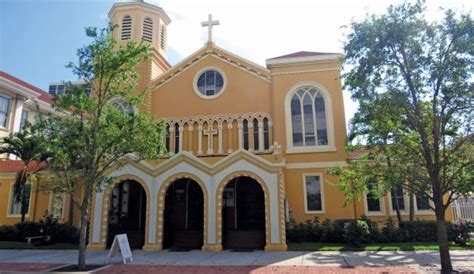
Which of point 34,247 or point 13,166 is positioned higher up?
point 13,166

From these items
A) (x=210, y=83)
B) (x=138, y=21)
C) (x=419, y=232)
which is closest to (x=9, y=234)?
(x=210, y=83)

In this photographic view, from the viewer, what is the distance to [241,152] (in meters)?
16.8

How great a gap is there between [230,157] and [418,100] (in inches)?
341

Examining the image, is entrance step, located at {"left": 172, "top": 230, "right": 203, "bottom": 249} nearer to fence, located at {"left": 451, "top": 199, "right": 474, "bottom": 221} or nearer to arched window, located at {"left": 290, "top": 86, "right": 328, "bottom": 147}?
arched window, located at {"left": 290, "top": 86, "right": 328, "bottom": 147}

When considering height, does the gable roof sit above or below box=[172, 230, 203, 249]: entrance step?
above

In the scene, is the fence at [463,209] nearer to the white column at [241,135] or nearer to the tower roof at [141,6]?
the white column at [241,135]

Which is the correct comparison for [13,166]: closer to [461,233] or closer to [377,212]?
[377,212]

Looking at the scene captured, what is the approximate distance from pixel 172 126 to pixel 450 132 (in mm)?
15847

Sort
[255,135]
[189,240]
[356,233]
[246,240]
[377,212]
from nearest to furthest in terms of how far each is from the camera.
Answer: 1. [356,233]
2. [246,240]
3. [189,240]
4. [377,212]
5. [255,135]

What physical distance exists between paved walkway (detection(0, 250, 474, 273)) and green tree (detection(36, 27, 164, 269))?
303 cm

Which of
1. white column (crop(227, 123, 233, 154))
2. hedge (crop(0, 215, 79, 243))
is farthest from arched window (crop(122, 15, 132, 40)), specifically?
hedge (crop(0, 215, 79, 243))

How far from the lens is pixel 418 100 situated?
37.0 feet

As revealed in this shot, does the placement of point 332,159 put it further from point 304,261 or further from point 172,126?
point 172,126

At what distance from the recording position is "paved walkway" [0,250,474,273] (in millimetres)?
11797
